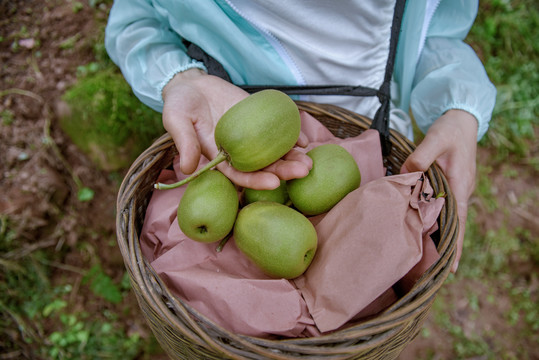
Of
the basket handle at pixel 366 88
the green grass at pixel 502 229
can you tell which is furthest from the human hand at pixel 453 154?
the green grass at pixel 502 229

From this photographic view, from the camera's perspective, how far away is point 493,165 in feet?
10.8

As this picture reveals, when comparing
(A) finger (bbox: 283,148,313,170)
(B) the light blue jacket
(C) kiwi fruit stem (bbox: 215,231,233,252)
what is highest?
(B) the light blue jacket

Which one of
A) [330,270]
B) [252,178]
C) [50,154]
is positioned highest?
[252,178]

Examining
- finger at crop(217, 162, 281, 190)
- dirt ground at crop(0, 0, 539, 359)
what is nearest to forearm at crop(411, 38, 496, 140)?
finger at crop(217, 162, 281, 190)

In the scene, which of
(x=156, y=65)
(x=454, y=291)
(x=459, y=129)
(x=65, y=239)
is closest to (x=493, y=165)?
(x=454, y=291)

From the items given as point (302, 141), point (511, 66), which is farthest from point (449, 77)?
point (511, 66)

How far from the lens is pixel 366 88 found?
1904 mm

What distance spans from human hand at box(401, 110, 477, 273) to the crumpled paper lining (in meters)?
0.10

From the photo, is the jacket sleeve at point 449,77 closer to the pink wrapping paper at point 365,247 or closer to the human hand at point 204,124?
the pink wrapping paper at point 365,247

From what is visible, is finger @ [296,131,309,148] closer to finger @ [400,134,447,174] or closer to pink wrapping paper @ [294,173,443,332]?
pink wrapping paper @ [294,173,443,332]

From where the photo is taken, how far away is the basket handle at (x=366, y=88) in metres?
1.82

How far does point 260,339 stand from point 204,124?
0.94m

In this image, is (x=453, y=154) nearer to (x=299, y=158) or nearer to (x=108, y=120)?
(x=299, y=158)

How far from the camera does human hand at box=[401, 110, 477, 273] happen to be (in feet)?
5.27
